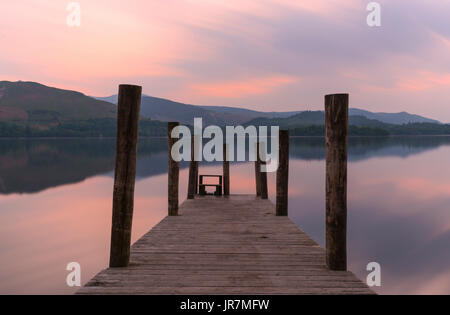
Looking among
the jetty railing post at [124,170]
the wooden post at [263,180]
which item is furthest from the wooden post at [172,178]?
the wooden post at [263,180]

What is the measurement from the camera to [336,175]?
4.88 meters

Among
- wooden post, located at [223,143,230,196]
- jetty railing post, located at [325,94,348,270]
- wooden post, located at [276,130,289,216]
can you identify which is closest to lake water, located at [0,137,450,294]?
wooden post, located at [223,143,230,196]

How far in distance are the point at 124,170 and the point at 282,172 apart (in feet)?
16.0

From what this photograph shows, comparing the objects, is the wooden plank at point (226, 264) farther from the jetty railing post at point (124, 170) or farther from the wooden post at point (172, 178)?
the wooden post at point (172, 178)

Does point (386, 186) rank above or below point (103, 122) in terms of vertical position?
below

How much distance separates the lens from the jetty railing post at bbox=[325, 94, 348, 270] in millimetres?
4816

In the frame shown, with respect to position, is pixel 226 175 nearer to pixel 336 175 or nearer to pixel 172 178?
pixel 172 178

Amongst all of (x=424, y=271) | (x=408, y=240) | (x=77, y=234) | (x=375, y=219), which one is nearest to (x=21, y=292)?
(x=77, y=234)

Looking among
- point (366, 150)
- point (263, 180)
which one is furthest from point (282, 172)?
point (366, 150)

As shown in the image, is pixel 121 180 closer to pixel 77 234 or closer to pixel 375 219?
pixel 77 234

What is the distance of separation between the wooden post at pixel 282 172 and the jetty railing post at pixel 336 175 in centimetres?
384

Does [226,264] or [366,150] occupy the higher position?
[366,150]
